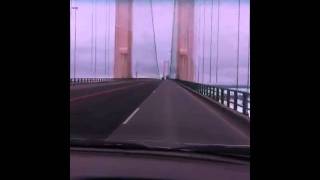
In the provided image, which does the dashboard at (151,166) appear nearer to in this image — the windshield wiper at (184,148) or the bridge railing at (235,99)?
the windshield wiper at (184,148)

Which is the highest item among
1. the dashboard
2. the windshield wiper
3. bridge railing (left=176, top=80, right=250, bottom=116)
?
bridge railing (left=176, top=80, right=250, bottom=116)

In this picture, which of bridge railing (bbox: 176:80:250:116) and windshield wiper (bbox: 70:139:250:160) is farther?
bridge railing (bbox: 176:80:250:116)

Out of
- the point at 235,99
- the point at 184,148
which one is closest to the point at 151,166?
the point at 184,148

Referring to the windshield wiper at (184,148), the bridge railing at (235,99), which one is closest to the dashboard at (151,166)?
the windshield wiper at (184,148)

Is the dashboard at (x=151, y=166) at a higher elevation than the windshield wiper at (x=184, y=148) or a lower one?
lower

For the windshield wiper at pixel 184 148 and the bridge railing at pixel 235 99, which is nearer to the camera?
the windshield wiper at pixel 184 148

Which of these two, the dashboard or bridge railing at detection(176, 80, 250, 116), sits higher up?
bridge railing at detection(176, 80, 250, 116)

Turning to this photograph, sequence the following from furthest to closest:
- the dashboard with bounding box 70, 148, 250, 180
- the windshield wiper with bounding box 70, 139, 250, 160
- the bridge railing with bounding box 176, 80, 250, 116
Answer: the bridge railing with bounding box 176, 80, 250, 116 < the windshield wiper with bounding box 70, 139, 250, 160 < the dashboard with bounding box 70, 148, 250, 180

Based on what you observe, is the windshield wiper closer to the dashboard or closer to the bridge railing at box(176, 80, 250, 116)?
the dashboard

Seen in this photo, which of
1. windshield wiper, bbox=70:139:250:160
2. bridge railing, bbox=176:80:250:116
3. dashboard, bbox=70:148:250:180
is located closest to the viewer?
dashboard, bbox=70:148:250:180

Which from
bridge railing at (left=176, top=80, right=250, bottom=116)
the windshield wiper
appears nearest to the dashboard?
the windshield wiper

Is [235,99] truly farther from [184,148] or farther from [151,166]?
[151,166]
